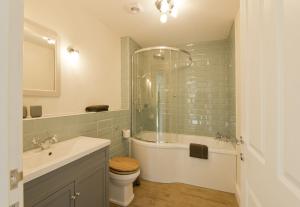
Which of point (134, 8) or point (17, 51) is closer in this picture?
point (17, 51)

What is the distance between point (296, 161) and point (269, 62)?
0.40 m

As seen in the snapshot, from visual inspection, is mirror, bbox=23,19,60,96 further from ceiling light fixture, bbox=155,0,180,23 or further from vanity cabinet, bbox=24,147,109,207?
ceiling light fixture, bbox=155,0,180,23

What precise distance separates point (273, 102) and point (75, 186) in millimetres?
1403

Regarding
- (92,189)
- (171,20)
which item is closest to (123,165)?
(92,189)

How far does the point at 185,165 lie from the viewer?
8.48 feet

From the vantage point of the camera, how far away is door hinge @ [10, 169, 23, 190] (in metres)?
0.49

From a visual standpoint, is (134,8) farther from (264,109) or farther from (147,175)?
(147,175)

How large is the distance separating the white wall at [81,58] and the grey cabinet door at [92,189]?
77cm

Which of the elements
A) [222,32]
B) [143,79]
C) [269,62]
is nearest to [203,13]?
[222,32]

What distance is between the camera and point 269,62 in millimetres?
697

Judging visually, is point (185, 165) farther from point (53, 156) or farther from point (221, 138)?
point (53, 156)

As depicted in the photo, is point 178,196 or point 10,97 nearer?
point 10,97

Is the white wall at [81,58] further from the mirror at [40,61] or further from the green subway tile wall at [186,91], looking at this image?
the green subway tile wall at [186,91]

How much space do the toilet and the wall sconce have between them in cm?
133
